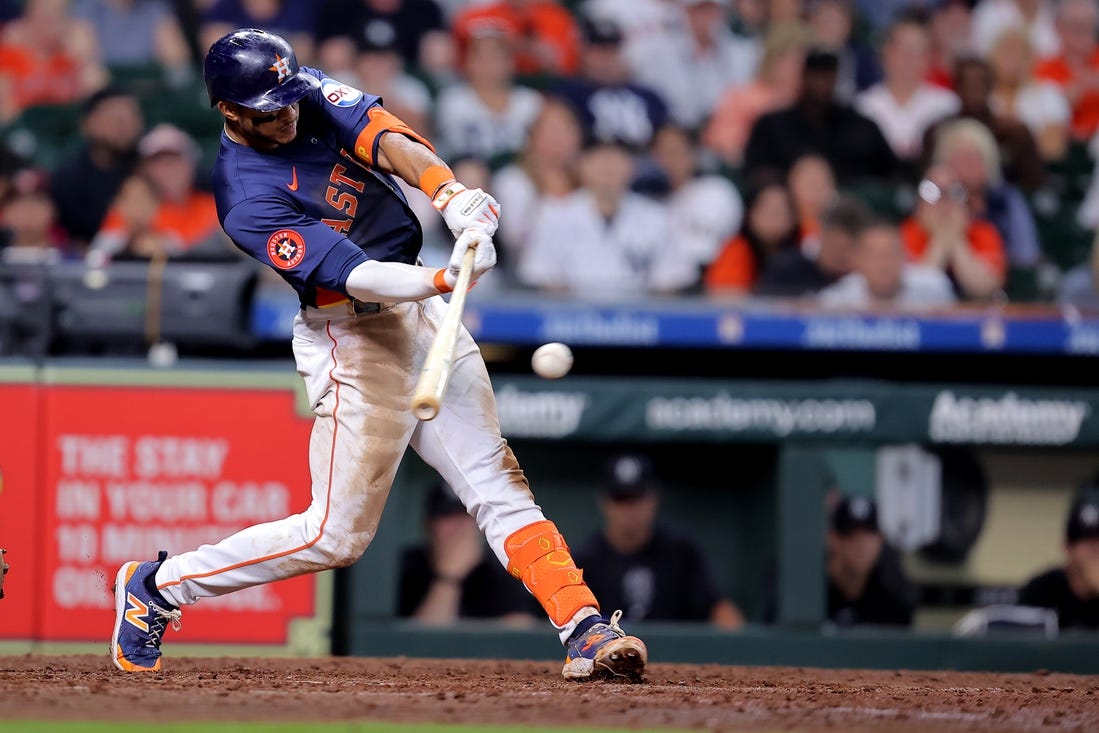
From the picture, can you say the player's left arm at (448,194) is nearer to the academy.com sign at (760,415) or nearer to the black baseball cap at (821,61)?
the academy.com sign at (760,415)

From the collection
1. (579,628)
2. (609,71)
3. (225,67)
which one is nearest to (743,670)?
(579,628)

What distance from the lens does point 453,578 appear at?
6.95 m

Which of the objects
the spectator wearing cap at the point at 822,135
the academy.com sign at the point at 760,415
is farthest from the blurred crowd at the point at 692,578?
the spectator wearing cap at the point at 822,135

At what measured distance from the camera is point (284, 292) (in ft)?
22.4

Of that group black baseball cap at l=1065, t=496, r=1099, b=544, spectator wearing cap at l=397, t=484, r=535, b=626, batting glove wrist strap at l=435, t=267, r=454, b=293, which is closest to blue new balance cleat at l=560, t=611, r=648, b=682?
batting glove wrist strap at l=435, t=267, r=454, b=293

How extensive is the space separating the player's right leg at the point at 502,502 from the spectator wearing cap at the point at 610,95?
4371 millimetres

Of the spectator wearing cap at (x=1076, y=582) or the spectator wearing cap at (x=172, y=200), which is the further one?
the spectator wearing cap at (x=172, y=200)

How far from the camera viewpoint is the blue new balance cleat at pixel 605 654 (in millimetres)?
4438

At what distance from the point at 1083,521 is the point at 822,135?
281 cm

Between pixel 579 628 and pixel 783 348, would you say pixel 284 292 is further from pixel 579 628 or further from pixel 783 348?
pixel 579 628

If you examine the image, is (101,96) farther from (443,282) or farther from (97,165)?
(443,282)

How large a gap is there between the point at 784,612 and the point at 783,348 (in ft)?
3.83

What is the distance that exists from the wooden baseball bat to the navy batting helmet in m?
0.70

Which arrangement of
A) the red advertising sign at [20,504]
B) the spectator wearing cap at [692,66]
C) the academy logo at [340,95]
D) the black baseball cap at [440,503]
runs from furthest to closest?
the spectator wearing cap at [692,66] → the black baseball cap at [440,503] → the red advertising sign at [20,504] → the academy logo at [340,95]
